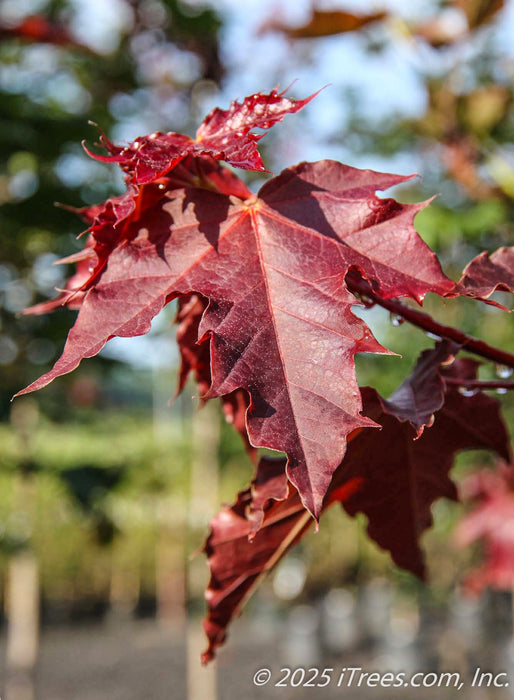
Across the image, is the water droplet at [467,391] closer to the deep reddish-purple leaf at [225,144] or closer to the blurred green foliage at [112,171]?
the deep reddish-purple leaf at [225,144]

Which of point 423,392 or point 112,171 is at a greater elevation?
point 423,392

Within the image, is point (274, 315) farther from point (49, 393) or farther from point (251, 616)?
point (251, 616)

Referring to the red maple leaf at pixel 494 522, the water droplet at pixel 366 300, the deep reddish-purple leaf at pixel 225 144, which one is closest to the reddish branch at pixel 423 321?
the water droplet at pixel 366 300

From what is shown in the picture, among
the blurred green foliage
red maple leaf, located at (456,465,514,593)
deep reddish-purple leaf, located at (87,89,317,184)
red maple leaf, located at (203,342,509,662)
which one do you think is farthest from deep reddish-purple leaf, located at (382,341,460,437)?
red maple leaf, located at (456,465,514,593)

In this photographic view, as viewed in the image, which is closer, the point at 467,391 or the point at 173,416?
the point at 467,391

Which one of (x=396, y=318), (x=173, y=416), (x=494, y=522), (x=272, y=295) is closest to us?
(x=272, y=295)

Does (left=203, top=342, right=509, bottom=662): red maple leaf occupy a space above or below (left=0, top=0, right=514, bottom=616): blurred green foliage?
above

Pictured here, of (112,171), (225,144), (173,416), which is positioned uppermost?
(225,144)

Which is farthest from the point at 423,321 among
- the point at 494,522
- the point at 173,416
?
the point at 173,416

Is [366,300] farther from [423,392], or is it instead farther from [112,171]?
[112,171]

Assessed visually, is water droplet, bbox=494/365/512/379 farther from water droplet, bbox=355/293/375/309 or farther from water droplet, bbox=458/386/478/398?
water droplet, bbox=355/293/375/309
